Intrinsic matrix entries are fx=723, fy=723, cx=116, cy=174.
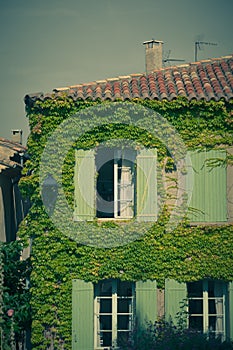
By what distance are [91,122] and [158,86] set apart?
193 cm

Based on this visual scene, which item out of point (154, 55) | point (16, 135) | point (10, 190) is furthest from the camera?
point (16, 135)

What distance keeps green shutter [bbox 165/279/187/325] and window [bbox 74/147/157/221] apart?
1457 millimetres

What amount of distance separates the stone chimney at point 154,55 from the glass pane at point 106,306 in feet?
21.7

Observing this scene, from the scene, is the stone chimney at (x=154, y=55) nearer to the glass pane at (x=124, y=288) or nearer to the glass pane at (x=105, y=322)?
the glass pane at (x=124, y=288)

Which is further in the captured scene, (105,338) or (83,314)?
(105,338)

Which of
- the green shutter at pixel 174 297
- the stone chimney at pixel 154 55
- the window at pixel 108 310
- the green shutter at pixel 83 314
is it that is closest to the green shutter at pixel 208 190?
the green shutter at pixel 174 297

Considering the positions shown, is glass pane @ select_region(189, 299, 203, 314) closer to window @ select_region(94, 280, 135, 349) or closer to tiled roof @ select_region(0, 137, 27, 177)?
window @ select_region(94, 280, 135, 349)

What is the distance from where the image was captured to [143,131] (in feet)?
51.2

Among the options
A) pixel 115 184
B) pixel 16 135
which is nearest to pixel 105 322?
pixel 115 184

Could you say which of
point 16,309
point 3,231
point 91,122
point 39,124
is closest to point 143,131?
point 91,122

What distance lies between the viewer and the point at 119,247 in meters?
15.4

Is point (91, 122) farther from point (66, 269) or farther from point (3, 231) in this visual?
point (3, 231)

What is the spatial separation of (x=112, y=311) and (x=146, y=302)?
0.78m

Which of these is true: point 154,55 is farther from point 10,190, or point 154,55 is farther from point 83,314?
point 83,314
